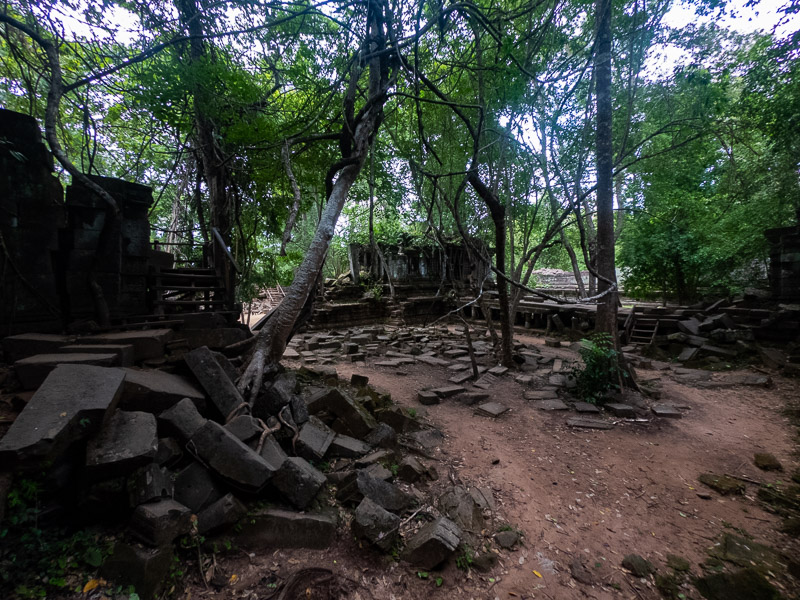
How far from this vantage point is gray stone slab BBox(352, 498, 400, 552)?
2389 millimetres

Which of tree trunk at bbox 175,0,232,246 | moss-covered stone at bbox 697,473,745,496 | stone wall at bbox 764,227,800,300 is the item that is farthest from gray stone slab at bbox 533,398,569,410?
stone wall at bbox 764,227,800,300

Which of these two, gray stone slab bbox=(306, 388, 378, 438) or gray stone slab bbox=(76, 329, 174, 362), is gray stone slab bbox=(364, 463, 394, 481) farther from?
gray stone slab bbox=(76, 329, 174, 362)

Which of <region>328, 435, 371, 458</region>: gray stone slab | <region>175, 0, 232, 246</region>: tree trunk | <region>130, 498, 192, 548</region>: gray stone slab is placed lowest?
<region>328, 435, 371, 458</region>: gray stone slab

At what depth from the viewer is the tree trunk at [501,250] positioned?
6.43m

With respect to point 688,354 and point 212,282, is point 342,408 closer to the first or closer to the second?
point 212,282

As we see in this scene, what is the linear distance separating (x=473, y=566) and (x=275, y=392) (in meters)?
2.60

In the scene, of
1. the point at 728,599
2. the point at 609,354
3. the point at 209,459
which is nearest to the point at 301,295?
the point at 209,459

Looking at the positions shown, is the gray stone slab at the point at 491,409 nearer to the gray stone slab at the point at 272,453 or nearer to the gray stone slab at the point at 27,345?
the gray stone slab at the point at 272,453

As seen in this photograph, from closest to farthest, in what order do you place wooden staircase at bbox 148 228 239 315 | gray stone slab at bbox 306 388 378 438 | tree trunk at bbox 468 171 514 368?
gray stone slab at bbox 306 388 378 438 < wooden staircase at bbox 148 228 239 315 < tree trunk at bbox 468 171 514 368

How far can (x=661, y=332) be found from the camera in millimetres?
9977

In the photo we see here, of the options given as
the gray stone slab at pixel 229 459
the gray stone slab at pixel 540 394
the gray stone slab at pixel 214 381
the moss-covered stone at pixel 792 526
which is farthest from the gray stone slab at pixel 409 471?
the gray stone slab at pixel 540 394

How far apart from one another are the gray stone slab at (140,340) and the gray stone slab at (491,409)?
Result: 4.49m

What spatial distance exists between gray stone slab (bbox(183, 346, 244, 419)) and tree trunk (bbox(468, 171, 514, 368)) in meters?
4.78

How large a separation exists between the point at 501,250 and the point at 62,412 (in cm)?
695
